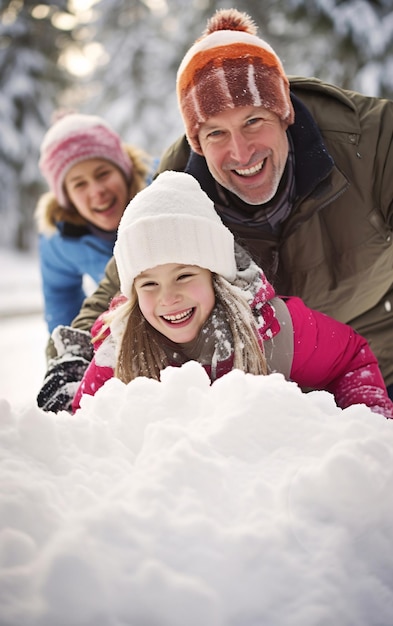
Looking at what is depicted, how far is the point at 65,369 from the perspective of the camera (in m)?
2.39

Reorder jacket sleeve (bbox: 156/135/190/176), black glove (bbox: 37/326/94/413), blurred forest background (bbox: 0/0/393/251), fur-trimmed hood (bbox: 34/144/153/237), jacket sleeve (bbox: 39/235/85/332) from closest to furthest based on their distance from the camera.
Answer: black glove (bbox: 37/326/94/413)
jacket sleeve (bbox: 156/135/190/176)
fur-trimmed hood (bbox: 34/144/153/237)
jacket sleeve (bbox: 39/235/85/332)
blurred forest background (bbox: 0/0/393/251)

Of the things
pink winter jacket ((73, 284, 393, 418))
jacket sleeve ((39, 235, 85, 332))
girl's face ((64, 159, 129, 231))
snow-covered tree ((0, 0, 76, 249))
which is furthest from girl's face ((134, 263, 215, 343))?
snow-covered tree ((0, 0, 76, 249))

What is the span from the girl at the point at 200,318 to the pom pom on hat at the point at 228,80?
43 centimetres

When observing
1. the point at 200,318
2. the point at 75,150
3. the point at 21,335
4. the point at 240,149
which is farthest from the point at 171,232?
the point at 21,335

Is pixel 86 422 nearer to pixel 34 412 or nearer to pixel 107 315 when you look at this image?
pixel 34 412

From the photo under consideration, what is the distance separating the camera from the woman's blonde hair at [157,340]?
1.94 meters

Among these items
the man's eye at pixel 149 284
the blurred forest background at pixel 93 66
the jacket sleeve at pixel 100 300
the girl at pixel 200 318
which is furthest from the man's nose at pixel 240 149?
the blurred forest background at pixel 93 66

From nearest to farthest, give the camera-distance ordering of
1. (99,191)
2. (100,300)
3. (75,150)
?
(100,300) → (99,191) → (75,150)

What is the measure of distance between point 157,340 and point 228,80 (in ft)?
3.43

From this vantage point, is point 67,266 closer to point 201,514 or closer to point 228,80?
point 228,80

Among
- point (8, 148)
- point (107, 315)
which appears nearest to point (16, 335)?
point (107, 315)

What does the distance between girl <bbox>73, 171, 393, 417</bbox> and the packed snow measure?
0.61 meters

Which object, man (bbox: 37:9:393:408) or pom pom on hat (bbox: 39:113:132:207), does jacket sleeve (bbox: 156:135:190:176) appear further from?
pom pom on hat (bbox: 39:113:132:207)

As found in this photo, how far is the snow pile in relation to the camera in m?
0.92
